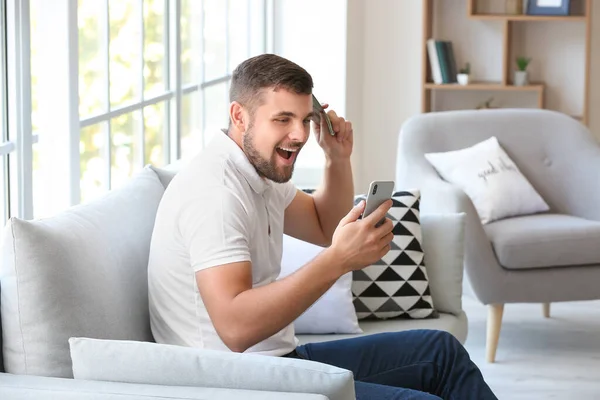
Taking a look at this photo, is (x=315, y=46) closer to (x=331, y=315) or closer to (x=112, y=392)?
(x=331, y=315)

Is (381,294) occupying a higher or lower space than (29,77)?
lower

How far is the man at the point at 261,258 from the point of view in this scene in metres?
2.05

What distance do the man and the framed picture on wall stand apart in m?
3.52

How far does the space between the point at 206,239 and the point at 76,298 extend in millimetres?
277

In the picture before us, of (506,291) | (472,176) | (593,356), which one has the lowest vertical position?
(593,356)

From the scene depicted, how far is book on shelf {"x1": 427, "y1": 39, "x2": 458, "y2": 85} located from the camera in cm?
592

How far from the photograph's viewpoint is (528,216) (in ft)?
14.0

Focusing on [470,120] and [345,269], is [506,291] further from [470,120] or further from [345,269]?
[345,269]

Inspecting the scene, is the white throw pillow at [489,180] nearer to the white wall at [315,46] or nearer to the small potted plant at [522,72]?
the white wall at [315,46]

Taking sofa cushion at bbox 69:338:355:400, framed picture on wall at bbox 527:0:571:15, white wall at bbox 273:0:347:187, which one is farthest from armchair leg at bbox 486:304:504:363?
framed picture on wall at bbox 527:0:571:15

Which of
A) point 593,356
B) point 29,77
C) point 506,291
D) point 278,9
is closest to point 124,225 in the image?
point 29,77

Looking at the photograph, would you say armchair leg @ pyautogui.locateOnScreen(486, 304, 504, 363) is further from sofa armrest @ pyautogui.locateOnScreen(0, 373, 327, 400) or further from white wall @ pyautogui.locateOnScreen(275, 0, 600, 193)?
sofa armrest @ pyautogui.locateOnScreen(0, 373, 327, 400)

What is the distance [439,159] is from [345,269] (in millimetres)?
2320

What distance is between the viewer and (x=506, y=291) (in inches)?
155
